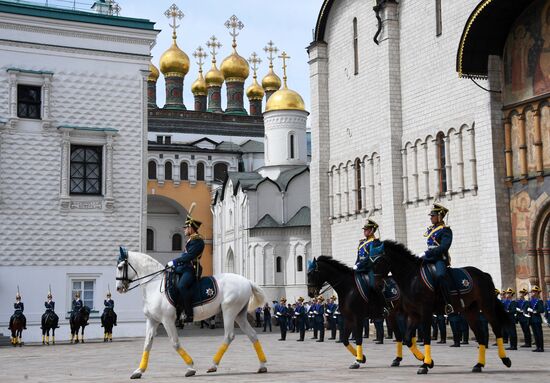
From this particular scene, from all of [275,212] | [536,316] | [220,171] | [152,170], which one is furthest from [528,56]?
[152,170]

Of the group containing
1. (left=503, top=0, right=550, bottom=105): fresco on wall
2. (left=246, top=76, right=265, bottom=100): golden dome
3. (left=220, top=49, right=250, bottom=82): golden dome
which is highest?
(left=220, top=49, right=250, bottom=82): golden dome

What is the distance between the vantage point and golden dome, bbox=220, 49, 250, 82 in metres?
65.1

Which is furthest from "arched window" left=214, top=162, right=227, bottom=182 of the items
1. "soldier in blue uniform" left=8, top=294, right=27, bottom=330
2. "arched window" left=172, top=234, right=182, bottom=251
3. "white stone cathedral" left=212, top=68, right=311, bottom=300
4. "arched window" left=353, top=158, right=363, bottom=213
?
"soldier in blue uniform" left=8, top=294, right=27, bottom=330

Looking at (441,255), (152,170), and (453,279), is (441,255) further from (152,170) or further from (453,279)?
(152,170)

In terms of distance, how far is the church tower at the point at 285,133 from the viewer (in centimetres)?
4925

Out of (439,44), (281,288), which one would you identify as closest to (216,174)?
(281,288)

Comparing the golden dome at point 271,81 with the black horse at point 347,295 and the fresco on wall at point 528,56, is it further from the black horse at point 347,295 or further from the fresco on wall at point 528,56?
the black horse at point 347,295

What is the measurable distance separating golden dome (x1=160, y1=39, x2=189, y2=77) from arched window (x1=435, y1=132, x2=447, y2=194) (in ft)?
134

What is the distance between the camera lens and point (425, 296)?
38.8ft

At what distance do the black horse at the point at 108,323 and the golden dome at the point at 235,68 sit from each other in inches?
1672

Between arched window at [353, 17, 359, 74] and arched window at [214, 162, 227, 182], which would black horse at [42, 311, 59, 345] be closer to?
arched window at [353, 17, 359, 74]

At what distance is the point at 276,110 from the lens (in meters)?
49.4

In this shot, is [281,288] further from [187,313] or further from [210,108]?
[187,313]

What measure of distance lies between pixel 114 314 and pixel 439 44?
46.7ft
